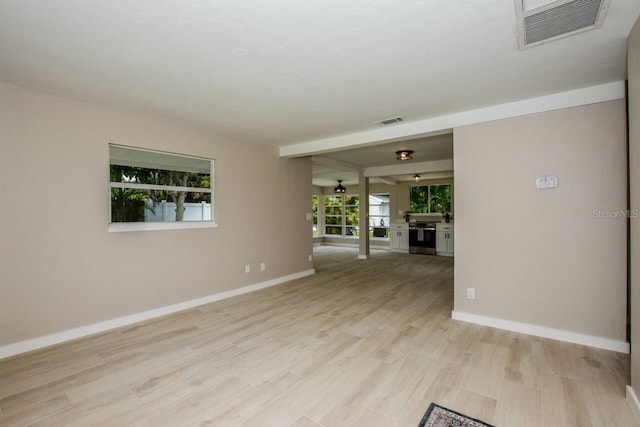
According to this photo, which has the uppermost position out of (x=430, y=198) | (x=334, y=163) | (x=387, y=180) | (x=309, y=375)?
(x=334, y=163)

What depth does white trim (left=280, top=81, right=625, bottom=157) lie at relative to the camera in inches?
110

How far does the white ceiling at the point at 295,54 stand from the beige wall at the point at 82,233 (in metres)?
0.34

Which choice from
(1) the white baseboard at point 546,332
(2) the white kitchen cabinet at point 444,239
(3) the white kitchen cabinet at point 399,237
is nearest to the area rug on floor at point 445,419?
(1) the white baseboard at point 546,332

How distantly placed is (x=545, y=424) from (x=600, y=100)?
114 inches

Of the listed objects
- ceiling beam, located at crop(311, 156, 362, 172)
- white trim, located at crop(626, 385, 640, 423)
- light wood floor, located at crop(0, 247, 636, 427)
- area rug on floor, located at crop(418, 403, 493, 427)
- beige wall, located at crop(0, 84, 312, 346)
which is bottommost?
light wood floor, located at crop(0, 247, 636, 427)

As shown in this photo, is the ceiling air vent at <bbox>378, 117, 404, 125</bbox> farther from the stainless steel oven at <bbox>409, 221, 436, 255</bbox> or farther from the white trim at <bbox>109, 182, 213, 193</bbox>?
the stainless steel oven at <bbox>409, 221, 436, 255</bbox>

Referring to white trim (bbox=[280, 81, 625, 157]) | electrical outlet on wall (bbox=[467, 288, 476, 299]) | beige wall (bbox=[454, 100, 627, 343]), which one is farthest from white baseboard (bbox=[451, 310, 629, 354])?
white trim (bbox=[280, 81, 625, 157])

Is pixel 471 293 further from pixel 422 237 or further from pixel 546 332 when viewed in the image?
pixel 422 237

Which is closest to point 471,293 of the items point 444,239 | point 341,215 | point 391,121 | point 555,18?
point 391,121

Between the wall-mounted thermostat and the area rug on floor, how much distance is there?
244 centimetres

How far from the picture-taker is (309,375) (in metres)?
2.31

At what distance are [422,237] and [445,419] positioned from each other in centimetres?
779

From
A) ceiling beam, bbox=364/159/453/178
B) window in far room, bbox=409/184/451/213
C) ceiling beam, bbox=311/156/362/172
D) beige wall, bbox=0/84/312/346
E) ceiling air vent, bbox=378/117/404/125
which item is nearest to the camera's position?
beige wall, bbox=0/84/312/346

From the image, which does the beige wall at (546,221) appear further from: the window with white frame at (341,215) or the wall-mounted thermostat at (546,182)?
the window with white frame at (341,215)
